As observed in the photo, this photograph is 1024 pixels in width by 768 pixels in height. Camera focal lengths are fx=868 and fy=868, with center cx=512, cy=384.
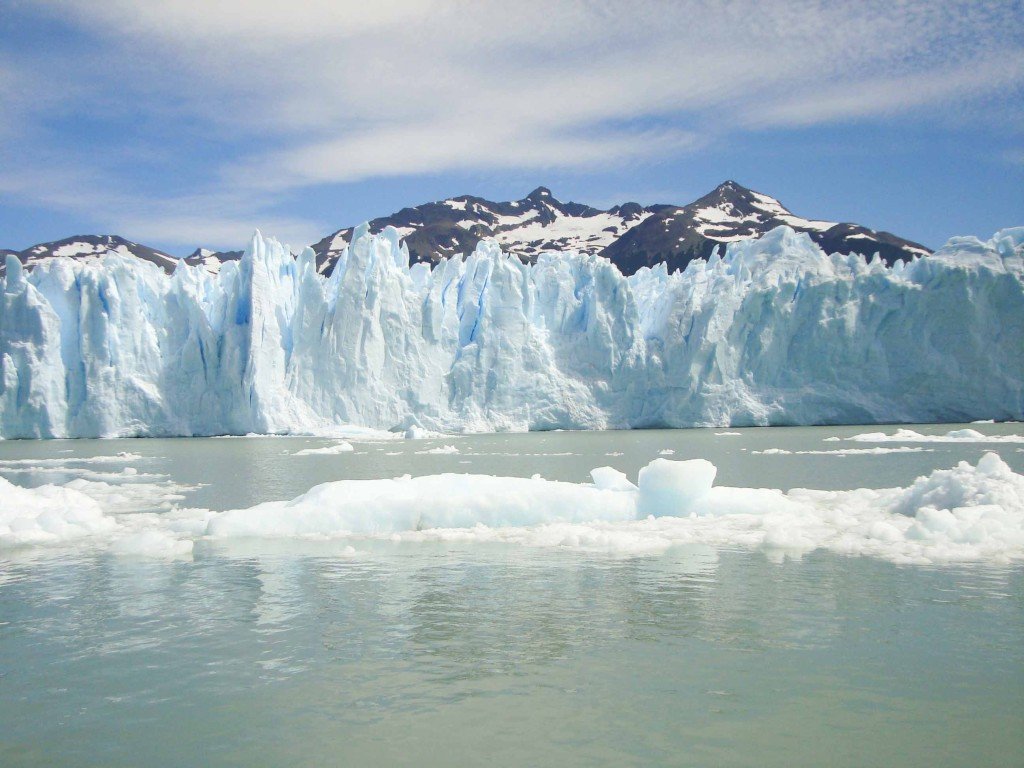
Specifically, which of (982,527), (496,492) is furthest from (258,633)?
(982,527)

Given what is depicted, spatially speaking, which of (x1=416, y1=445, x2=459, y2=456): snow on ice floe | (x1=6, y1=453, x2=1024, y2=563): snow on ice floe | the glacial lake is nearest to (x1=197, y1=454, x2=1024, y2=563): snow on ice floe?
(x1=6, y1=453, x2=1024, y2=563): snow on ice floe

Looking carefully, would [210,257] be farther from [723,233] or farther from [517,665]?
[517,665]

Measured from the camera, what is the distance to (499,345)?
1534 inches

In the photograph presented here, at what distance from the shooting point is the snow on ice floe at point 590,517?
395 inches

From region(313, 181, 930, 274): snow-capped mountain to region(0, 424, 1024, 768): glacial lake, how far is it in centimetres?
7006

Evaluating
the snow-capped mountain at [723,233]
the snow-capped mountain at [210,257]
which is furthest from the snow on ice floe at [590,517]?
the snow-capped mountain at [210,257]

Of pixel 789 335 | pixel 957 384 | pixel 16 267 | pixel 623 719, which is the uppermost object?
pixel 16 267

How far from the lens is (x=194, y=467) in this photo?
73.8ft

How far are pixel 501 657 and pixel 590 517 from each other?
5998 mm

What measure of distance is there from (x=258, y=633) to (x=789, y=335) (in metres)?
35.5

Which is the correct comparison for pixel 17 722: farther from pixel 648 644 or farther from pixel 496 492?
pixel 496 492

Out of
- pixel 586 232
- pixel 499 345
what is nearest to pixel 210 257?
pixel 586 232

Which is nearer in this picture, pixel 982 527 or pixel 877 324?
pixel 982 527

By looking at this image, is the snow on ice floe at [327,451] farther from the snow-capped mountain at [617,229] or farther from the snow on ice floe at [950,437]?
the snow-capped mountain at [617,229]
